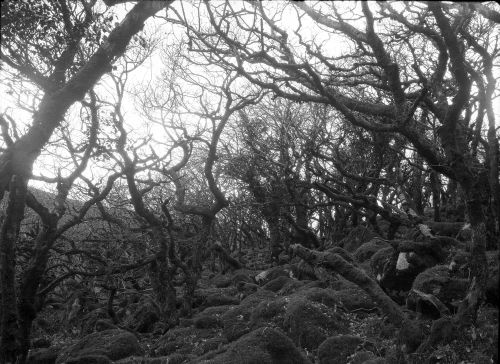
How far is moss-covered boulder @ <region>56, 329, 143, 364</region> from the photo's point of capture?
1009 centimetres

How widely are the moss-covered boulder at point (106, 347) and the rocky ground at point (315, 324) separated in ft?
0.09

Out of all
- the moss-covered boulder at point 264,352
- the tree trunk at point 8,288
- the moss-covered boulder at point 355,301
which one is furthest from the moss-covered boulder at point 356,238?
the tree trunk at point 8,288

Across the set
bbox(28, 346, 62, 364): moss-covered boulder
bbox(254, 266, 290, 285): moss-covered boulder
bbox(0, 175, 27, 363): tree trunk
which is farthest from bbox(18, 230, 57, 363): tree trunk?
bbox(254, 266, 290, 285): moss-covered boulder

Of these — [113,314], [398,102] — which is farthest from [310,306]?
[113,314]

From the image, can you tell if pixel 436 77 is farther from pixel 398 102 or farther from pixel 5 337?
pixel 5 337

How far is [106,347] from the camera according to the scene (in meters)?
10.2

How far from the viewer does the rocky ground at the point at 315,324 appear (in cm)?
632

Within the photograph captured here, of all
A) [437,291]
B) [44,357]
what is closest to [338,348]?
[437,291]

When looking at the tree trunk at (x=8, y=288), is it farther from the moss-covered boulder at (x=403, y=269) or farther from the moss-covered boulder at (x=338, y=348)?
the moss-covered boulder at (x=403, y=269)

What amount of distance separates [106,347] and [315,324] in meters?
4.89

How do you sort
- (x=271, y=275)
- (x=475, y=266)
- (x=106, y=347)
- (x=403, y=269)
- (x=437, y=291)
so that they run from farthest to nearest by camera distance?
(x=271, y=275) → (x=106, y=347) → (x=403, y=269) → (x=437, y=291) → (x=475, y=266)

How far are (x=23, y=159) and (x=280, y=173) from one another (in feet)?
43.7

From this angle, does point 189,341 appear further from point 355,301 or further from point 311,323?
point 355,301

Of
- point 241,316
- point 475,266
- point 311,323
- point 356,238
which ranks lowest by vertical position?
point 241,316
